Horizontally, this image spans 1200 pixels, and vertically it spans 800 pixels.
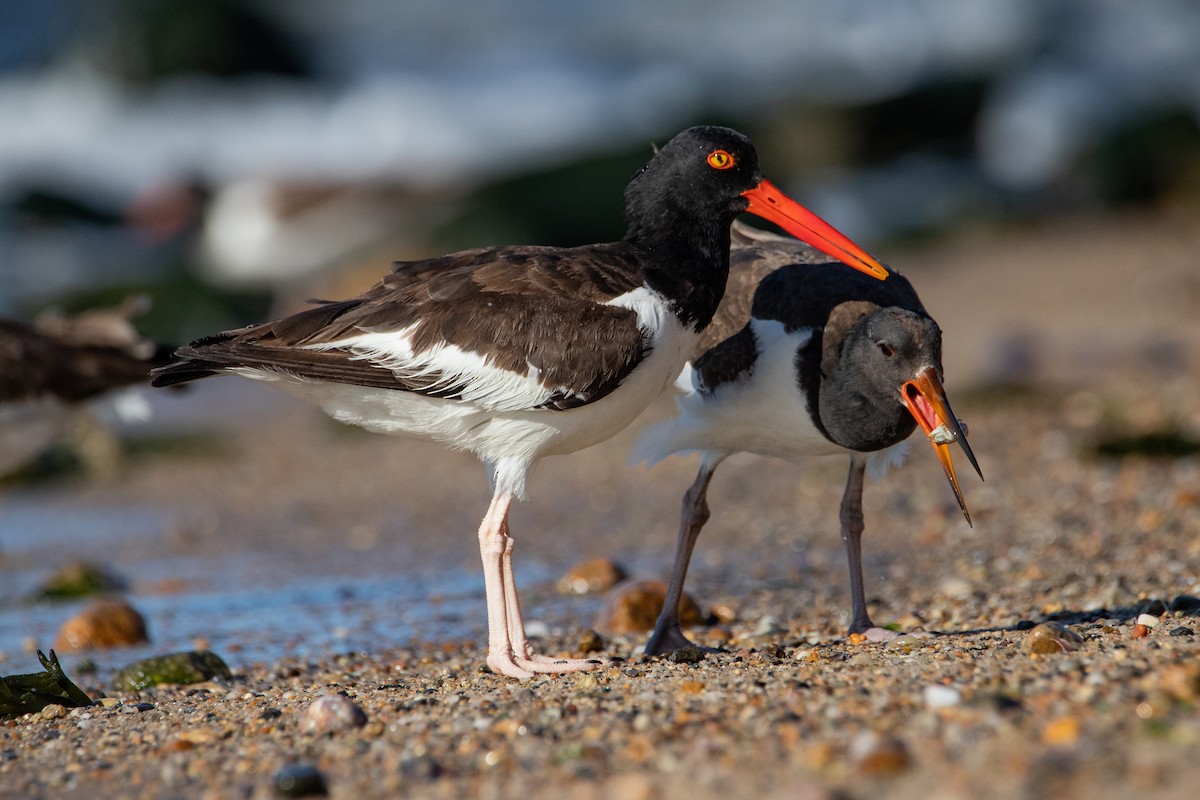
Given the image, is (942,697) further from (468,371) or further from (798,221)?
(798,221)

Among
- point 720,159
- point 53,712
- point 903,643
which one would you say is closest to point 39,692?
point 53,712

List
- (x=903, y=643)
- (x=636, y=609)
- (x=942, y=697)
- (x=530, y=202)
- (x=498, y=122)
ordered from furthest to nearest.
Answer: (x=498, y=122)
(x=530, y=202)
(x=636, y=609)
(x=903, y=643)
(x=942, y=697)

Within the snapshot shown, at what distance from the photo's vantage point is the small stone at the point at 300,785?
3139 millimetres

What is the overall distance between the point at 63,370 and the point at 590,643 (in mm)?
3819

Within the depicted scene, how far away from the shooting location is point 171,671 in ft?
15.6

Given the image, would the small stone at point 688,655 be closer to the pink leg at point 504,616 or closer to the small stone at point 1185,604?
the pink leg at point 504,616

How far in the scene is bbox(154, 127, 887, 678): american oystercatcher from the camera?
4.52 meters

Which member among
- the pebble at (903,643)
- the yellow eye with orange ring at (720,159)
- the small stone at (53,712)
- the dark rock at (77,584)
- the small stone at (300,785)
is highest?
the yellow eye with orange ring at (720,159)

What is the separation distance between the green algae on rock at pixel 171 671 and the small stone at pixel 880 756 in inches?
102

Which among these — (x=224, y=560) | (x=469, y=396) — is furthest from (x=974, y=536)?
(x=224, y=560)

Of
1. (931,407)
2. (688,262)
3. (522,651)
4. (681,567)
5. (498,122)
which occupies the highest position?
(498,122)

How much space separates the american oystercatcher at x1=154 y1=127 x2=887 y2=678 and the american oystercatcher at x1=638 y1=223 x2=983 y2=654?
23cm

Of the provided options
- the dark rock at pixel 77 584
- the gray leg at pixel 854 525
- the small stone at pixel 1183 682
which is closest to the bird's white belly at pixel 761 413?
the gray leg at pixel 854 525

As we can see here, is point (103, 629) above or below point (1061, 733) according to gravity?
above
